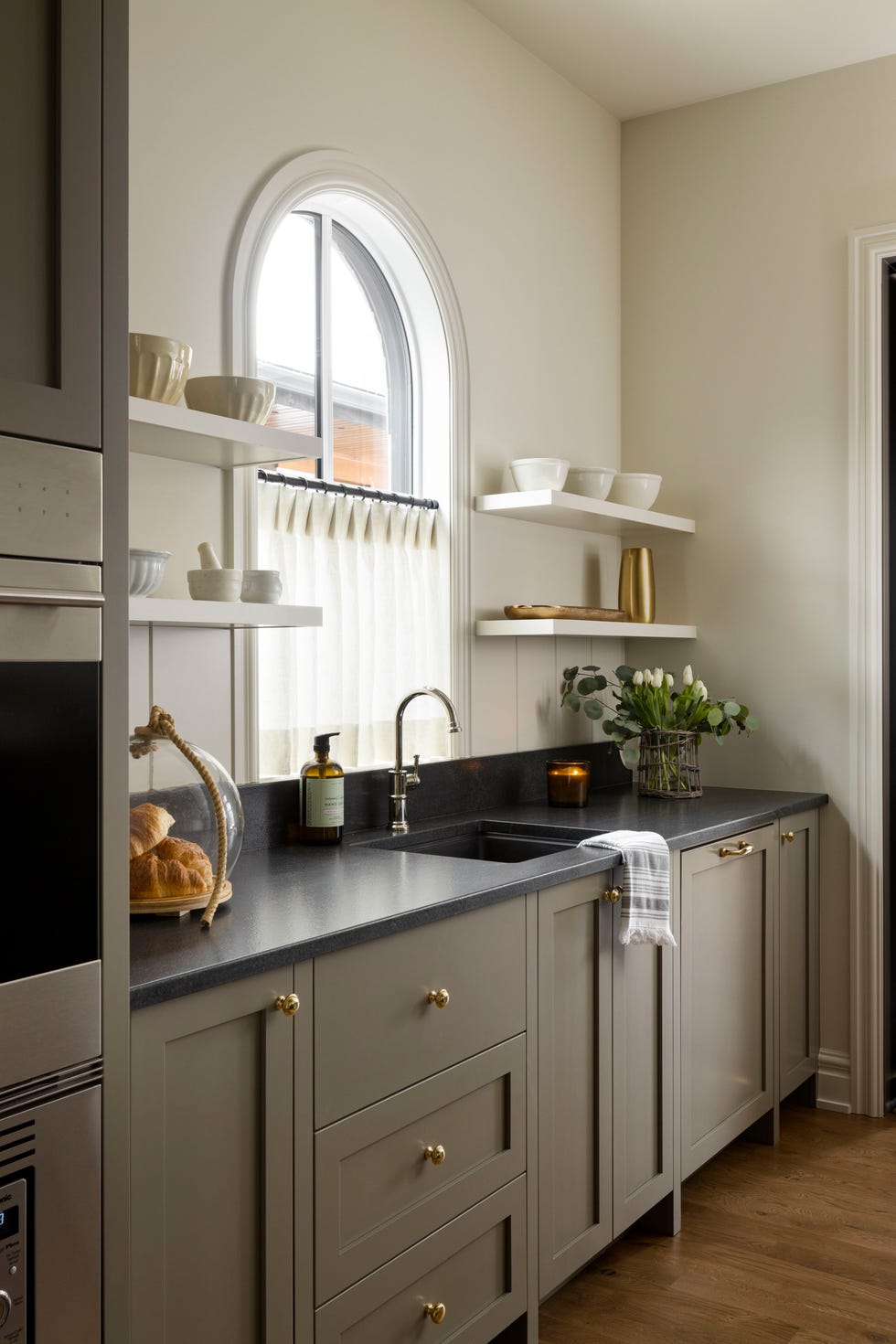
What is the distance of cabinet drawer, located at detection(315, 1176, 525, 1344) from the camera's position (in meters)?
1.72

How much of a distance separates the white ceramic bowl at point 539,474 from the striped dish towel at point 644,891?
1051mm

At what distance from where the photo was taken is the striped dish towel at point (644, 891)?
7.72ft

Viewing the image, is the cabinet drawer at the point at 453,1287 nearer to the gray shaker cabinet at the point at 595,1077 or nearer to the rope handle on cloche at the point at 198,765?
the gray shaker cabinet at the point at 595,1077

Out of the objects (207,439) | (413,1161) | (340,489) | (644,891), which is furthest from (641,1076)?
(207,439)

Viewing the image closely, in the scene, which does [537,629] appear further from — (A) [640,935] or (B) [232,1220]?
(B) [232,1220]

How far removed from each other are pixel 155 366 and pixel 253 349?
1.72 ft

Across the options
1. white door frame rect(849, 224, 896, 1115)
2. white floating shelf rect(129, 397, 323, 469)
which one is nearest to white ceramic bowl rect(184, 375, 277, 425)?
white floating shelf rect(129, 397, 323, 469)

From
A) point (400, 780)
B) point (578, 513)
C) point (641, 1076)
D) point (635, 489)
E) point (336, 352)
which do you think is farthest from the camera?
point (635, 489)

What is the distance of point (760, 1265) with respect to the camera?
2445mm

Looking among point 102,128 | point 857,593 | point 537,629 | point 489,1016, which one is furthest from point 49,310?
point 857,593

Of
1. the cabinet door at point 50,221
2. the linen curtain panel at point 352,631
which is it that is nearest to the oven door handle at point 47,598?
the cabinet door at point 50,221

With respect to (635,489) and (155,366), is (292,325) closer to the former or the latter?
(155,366)

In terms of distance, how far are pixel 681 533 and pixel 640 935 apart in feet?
5.36

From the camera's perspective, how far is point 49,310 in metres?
1.25
